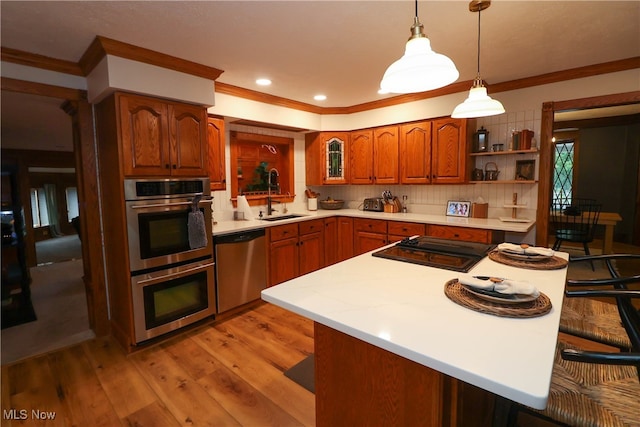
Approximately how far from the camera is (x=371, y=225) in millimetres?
3889

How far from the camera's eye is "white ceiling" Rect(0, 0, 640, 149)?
1812mm

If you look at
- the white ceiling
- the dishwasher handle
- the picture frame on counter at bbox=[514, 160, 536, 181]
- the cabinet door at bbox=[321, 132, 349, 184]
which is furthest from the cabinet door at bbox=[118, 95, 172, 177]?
the picture frame on counter at bbox=[514, 160, 536, 181]

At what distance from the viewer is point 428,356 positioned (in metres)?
0.83

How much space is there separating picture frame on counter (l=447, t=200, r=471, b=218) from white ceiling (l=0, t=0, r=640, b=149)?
147cm

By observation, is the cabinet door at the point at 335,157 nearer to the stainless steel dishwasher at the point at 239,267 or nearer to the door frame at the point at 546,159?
the stainless steel dishwasher at the point at 239,267

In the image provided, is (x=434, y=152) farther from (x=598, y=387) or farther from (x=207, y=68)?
(x=598, y=387)

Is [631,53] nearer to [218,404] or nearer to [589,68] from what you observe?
[589,68]

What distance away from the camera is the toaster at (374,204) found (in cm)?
429

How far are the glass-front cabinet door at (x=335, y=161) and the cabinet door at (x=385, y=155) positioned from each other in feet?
1.57

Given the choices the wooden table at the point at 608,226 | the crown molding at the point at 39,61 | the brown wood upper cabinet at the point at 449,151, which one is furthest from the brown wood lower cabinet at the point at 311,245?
the wooden table at the point at 608,226

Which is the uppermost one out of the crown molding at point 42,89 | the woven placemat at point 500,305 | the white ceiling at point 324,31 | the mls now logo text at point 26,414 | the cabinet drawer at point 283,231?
the white ceiling at point 324,31

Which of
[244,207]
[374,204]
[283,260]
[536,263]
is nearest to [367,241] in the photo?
[374,204]

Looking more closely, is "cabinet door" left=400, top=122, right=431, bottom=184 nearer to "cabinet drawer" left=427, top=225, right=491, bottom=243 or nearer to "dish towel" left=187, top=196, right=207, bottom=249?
"cabinet drawer" left=427, top=225, right=491, bottom=243

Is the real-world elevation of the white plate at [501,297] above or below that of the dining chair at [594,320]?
above
